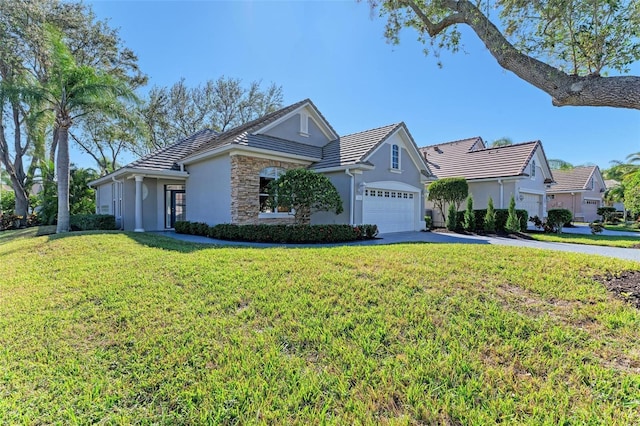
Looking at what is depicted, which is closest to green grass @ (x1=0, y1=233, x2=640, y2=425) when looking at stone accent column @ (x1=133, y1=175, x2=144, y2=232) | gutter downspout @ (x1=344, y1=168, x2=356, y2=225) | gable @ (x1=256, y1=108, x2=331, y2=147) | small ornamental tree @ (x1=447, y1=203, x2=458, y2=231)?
gutter downspout @ (x1=344, y1=168, x2=356, y2=225)

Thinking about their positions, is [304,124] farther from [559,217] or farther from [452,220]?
[559,217]

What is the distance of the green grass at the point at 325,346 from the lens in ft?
8.71

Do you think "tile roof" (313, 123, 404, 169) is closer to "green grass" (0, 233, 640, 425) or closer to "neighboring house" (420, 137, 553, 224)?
"green grass" (0, 233, 640, 425)

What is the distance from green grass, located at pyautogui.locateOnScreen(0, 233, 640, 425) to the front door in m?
10.8

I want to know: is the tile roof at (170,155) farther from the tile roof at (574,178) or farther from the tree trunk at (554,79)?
the tile roof at (574,178)

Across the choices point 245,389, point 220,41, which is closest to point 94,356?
point 245,389

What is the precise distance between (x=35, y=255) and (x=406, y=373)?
10.8 meters

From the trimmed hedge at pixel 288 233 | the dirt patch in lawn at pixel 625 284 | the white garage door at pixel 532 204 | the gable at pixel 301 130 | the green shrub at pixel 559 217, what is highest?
the gable at pixel 301 130

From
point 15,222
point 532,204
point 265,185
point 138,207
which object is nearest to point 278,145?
point 265,185

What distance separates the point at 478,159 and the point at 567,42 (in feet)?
53.1

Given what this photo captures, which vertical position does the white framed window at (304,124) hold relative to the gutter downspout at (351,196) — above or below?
above

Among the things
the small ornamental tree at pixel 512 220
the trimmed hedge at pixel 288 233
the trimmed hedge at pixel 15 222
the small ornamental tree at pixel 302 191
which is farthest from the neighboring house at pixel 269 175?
the trimmed hedge at pixel 15 222

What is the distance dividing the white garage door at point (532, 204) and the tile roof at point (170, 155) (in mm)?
20743

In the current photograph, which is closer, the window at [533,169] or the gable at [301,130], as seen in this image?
the gable at [301,130]
